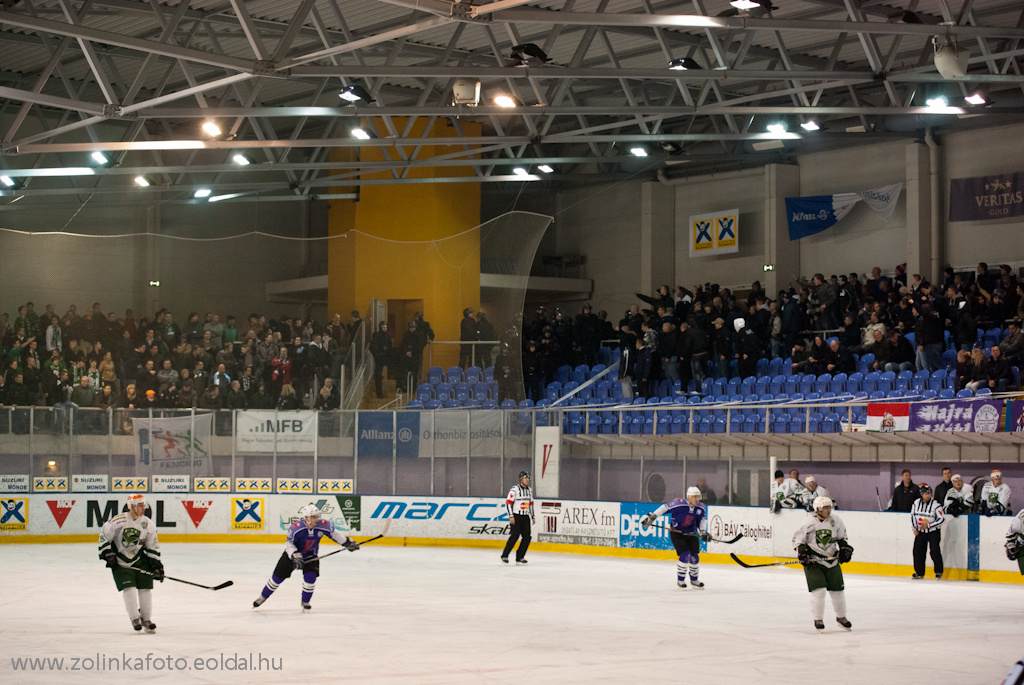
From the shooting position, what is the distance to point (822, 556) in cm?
1086

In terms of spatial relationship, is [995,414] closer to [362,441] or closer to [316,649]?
[362,441]

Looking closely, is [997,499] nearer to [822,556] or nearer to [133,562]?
[822,556]

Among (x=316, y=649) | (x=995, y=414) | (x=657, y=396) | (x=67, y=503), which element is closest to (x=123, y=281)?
(x=67, y=503)

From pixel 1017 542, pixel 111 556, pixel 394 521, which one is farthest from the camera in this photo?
pixel 394 521

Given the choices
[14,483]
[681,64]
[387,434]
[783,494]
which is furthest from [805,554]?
[14,483]

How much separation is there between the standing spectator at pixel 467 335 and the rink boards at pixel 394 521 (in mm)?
2660

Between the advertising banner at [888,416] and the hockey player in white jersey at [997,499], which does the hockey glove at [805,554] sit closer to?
the hockey player in white jersey at [997,499]

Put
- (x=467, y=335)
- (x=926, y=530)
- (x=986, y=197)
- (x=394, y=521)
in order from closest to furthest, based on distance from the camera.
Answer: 1. (x=926, y=530)
2. (x=467, y=335)
3. (x=394, y=521)
4. (x=986, y=197)

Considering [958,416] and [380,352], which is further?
[380,352]

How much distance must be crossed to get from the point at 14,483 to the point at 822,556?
1552 centimetres

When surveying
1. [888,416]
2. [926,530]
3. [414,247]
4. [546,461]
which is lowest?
[926,530]

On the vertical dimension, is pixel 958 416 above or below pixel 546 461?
above

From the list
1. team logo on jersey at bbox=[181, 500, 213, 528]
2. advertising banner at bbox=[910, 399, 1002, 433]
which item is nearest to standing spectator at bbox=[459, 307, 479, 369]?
team logo on jersey at bbox=[181, 500, 213, 528]

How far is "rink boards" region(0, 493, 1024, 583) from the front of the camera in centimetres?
1923
